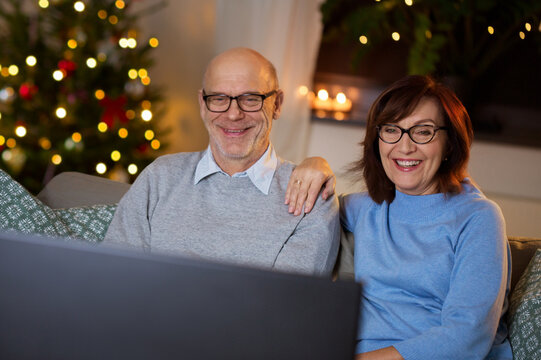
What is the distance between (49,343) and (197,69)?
12.8 ft

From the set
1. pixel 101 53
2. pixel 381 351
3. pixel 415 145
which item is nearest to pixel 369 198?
pixel 415 145

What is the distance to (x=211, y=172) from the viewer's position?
5.52 feet

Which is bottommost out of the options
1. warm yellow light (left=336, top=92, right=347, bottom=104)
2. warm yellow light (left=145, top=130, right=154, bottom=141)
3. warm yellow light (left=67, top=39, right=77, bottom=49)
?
warm yellow light (left=145, top=130, right=154, bottom=141)

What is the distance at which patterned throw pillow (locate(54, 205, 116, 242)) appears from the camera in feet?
5.59

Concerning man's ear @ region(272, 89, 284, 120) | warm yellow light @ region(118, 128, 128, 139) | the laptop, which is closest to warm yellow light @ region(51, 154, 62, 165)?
warm yellow light @ region(118, 128, 128, 139)

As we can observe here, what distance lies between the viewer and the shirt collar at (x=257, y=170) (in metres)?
1.65

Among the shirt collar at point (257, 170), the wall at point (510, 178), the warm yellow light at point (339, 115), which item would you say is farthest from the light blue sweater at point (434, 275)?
the warm yellow light at point (339, 115)

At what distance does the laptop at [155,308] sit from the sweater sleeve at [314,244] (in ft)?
2.94

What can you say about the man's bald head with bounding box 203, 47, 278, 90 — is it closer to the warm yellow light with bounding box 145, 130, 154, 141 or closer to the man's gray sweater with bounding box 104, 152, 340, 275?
the man's gray sweater with bounding box 104, 152, 340, 275

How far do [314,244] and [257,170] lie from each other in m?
0.29

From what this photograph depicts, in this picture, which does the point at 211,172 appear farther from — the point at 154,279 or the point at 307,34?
the point at 307,34

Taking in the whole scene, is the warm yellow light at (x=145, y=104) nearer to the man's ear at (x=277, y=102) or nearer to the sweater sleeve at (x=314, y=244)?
the man's ear at (x=277, y=102)

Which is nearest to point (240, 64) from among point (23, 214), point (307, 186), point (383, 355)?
point (307, 186)

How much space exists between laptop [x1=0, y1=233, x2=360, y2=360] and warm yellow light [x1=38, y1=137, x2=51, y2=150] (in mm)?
2810
